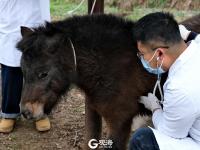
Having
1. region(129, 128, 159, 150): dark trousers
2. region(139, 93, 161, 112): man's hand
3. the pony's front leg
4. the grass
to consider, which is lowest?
the grass

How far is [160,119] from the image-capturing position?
352cm

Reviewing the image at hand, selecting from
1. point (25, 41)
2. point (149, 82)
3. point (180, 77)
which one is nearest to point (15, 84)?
point (25, 41)

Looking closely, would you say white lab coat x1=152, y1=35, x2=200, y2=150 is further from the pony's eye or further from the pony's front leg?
the pony's front leg

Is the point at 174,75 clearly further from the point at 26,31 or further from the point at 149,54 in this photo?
the point at 26,31

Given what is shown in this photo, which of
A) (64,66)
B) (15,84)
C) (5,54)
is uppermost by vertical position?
(64,66)

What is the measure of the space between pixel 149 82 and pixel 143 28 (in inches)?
31.0

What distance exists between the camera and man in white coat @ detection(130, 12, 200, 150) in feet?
10.2

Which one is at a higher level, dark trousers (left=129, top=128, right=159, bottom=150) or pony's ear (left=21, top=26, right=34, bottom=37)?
pony's ear (left=21, top=26, right=34, bottom=37)

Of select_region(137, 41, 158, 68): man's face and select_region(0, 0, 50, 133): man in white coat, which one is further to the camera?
select_region(0, 0, 50, 133): man in white coat

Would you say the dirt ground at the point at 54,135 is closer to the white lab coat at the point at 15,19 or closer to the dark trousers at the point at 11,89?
the dark trousers at the point at 11,89

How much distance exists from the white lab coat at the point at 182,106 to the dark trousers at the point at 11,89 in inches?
82.8

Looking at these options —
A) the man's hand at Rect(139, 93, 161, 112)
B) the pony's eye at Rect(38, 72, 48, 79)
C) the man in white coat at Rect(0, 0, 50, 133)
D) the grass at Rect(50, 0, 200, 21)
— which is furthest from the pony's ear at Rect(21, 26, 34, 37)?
the grass at Rect(50, 0, 200, 21)

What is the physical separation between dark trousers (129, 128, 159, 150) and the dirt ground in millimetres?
1310

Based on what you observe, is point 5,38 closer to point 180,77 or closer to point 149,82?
point 149,82
